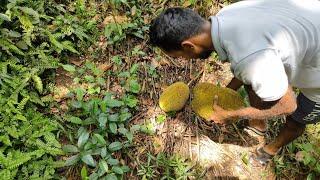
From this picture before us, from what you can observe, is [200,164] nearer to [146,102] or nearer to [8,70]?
[146,102]

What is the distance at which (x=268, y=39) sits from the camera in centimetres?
193

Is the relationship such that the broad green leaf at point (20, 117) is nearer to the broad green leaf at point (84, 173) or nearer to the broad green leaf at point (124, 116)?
the broad green leaf at point (84, 173)

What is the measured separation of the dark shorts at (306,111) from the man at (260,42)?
0.15 meters

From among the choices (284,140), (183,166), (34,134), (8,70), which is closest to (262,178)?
(284,140)

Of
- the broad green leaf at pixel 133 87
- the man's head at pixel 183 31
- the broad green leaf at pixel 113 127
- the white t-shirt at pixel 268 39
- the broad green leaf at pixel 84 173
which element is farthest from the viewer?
the broad green leaf at pixel 133 87

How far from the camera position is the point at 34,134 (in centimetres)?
280

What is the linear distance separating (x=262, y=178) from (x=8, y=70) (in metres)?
2.13

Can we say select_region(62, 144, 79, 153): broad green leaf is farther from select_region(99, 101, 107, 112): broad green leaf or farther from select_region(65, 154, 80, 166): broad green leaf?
select_region(99, 101, 107, 112): broad green leaf

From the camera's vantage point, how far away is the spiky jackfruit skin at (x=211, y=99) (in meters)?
2.78

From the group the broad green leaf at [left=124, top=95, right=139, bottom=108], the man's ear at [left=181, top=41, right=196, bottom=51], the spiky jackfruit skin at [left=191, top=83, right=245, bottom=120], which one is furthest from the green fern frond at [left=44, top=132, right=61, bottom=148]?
the man's ear at [left=181, top=41, right=196, bottom=51]

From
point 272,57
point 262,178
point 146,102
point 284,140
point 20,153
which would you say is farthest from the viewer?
point 146,102

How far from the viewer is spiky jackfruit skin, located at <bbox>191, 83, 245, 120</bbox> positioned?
9.12 feet

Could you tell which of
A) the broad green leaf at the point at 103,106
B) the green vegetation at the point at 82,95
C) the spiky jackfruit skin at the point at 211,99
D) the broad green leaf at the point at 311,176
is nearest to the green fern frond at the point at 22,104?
the green vegetation at the point at 82,95

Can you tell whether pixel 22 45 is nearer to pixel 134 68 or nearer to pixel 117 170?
pixel 134 68
